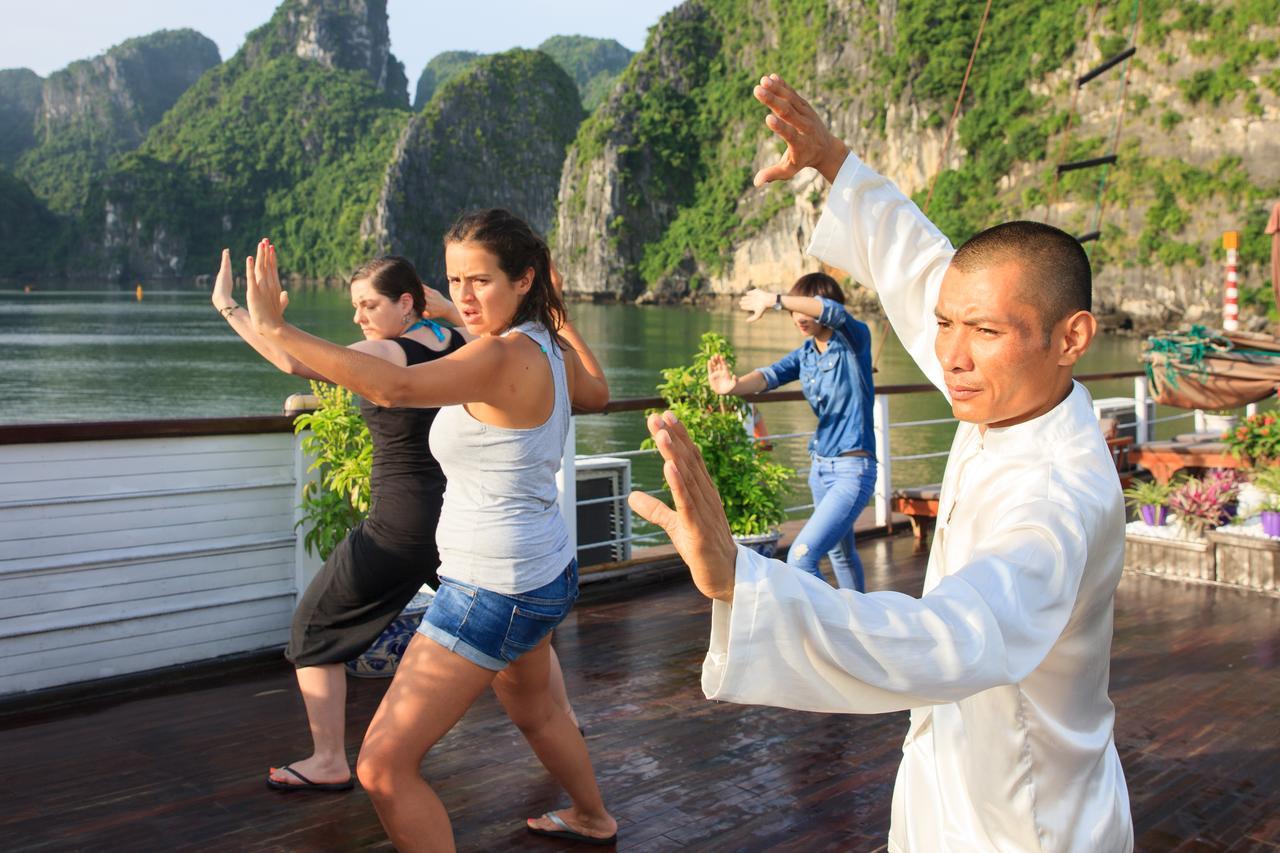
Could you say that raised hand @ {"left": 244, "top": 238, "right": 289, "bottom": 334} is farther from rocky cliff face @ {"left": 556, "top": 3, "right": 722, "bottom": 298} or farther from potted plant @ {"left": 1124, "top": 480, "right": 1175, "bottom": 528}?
rocky cliff face @ {"left": 556, "top": 3, "right": 722, "bottom": 298}

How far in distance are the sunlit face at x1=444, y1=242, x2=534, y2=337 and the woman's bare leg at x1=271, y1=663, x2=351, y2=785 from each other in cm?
114

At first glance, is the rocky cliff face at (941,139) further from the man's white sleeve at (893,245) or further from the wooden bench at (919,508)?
the man's white sleeve at (893,245)

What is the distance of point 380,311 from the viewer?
2.72 metres

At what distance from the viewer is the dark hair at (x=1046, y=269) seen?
1110 mm

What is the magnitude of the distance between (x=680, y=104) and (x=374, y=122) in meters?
57.1

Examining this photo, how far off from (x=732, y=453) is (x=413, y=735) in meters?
3.45

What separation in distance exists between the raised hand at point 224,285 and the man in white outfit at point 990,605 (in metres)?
1.65

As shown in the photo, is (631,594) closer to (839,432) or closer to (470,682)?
(839,432)

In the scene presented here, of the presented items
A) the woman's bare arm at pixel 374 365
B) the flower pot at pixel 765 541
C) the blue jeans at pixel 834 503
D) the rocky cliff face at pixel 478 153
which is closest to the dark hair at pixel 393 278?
the woman's bare arm at pixel 374 365

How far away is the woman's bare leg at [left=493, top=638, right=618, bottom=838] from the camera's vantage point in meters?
2.22

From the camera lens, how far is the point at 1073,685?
1.11 m

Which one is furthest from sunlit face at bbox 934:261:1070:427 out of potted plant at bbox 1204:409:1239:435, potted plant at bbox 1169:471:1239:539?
potted plant at bbox 1204:409:1239:435

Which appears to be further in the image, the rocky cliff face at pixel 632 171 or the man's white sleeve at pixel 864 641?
the rocky cliff face at pixel 632 171

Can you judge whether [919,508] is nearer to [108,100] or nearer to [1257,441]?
[1257,441]
